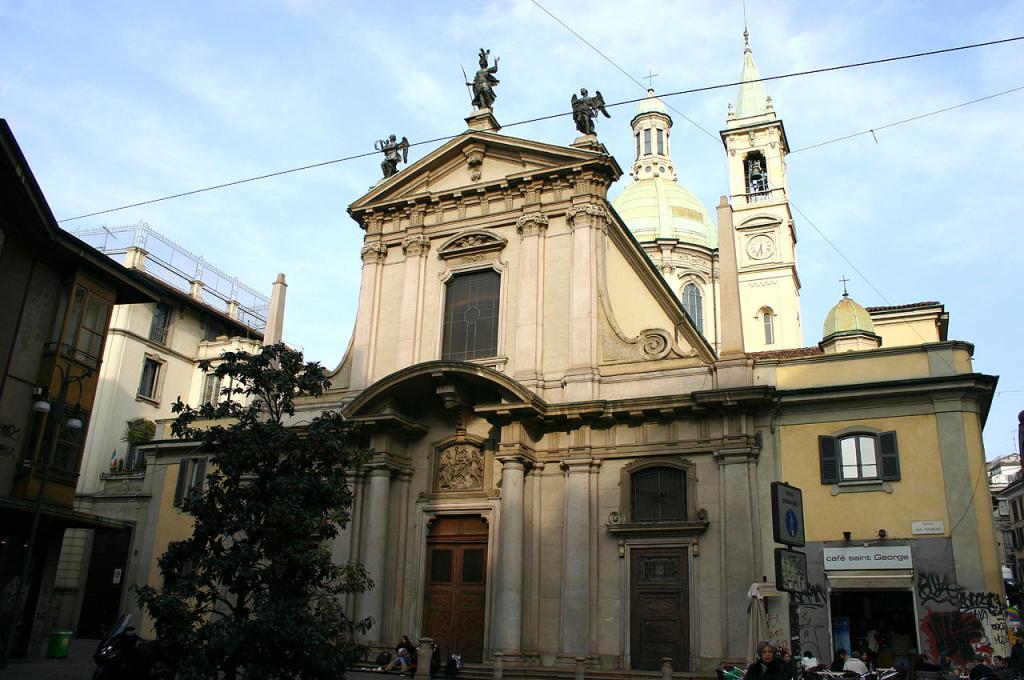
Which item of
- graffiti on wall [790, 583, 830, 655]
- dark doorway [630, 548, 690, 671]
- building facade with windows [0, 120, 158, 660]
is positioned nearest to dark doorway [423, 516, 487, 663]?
dark doorway [630, 548, 690, 671]

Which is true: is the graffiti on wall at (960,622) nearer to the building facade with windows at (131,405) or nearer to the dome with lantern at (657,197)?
the building facade with windows at (131,405)

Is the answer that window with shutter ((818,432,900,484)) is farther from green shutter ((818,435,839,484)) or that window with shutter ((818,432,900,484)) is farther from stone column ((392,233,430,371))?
stone column ((392,233,430,371))

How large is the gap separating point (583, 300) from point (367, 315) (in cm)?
642

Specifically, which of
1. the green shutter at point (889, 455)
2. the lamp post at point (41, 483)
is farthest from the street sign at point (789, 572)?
the lamp post at point (41, 483)

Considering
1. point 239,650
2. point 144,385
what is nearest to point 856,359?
point 239,650

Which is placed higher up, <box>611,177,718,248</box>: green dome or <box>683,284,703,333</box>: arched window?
<box>611,177,718,248</box>: green dome

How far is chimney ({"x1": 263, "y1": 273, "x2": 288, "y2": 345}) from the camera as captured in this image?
2500 cm

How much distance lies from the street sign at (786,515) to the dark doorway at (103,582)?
24.7 m

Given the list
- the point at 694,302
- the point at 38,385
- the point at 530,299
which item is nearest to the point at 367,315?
the point at 530,299

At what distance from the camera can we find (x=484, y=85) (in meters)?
26.2

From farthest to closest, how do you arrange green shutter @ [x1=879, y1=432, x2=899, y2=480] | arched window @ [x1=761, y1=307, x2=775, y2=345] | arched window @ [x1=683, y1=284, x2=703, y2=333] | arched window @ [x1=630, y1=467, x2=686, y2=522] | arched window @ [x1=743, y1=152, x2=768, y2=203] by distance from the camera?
1. arched window @ [x1=743, y1=152, x2=768, y2=203]
2. arched window @ [x1=683, y1=284, x2=703, y2=333]
3. arched window @ [x1=761, y1=307, x2=775, y2=345]
4. arched window @ [x1=630, y1=467, x2=686, y2=522]
5. green shutter @ [x1=879, y1=432, x2=899, y2=480]

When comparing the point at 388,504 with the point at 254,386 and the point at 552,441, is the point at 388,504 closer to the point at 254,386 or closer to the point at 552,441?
the point at 552,441

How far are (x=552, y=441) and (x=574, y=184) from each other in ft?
22.8

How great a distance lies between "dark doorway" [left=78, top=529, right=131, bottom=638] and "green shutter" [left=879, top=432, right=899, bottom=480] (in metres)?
22.7
